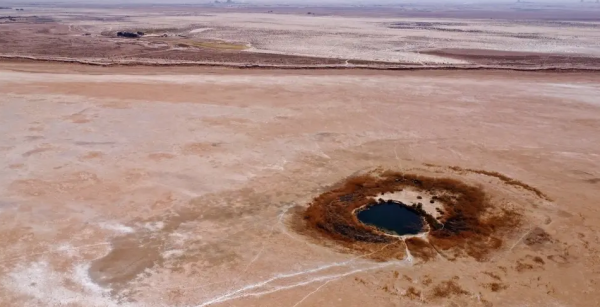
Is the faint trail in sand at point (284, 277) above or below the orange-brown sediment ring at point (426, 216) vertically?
below

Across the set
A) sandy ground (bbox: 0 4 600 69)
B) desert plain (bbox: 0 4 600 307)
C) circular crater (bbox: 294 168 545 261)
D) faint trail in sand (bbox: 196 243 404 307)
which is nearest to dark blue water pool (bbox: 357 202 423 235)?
circular crater (bbox: 294 168 545 261)

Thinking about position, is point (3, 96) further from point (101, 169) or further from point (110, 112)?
point (101, 169)

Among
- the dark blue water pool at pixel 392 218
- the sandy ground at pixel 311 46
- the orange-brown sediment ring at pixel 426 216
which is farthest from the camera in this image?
the sandy ground at pixel 311 46

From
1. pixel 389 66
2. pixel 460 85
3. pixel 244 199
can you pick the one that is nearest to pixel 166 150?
pixel 244 199

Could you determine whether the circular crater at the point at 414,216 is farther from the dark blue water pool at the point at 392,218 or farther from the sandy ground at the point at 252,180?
the sandy ground at the point at 252,180

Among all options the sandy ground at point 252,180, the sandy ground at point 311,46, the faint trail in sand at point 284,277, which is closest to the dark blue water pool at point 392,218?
the faint trail in sand at point 284,277

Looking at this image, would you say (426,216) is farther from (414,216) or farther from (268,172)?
(268,172)

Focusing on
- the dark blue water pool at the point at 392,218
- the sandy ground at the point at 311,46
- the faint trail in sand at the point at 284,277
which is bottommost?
the faint trail in sand at the point at 284,277
